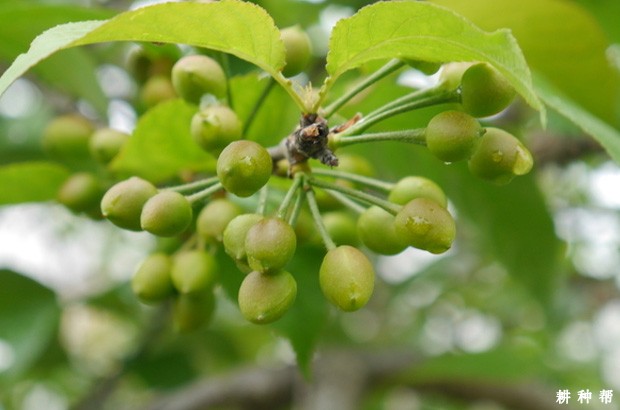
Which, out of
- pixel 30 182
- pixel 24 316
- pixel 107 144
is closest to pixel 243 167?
pixel 107 144

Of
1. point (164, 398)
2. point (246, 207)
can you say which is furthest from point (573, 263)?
point (246, 207)

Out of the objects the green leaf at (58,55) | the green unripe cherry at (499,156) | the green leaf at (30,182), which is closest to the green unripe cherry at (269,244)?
the green unripe cherry at (499,156)

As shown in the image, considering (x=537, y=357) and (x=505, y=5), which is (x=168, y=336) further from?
(x=505, y=5)

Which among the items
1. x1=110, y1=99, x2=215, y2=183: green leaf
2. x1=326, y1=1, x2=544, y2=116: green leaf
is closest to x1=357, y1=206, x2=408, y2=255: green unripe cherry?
x1=326, y1=1, x2=544, y2=116: green leaf

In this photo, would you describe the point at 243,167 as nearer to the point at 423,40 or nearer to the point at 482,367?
the point at 423,40

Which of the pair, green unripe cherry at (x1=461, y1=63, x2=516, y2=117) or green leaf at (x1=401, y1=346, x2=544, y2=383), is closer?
green unripe cherry at (x1=461, y1=63, x2=516, y2=117)

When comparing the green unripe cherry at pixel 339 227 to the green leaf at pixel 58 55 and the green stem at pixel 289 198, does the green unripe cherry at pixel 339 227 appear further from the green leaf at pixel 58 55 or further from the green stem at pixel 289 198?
the green leaf at pixel 58 55

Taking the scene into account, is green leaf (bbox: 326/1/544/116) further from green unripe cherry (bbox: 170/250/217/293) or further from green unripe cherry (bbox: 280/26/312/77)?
green unripe cherry (bbox: 170/250/217/293)
